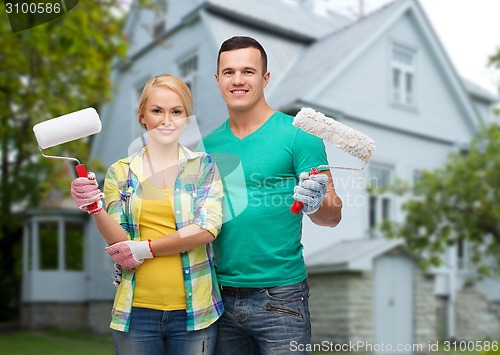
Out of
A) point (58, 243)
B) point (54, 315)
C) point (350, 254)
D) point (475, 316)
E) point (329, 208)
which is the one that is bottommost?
point (54, 315)

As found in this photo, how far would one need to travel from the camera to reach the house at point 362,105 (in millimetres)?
10898

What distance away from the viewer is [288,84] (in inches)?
447

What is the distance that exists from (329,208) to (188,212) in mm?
457

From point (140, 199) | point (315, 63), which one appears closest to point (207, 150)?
point (140, 199)

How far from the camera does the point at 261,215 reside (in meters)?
2.16

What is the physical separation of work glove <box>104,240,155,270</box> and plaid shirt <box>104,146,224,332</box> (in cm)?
6

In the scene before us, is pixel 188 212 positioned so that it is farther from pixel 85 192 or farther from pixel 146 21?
pixel 146 21

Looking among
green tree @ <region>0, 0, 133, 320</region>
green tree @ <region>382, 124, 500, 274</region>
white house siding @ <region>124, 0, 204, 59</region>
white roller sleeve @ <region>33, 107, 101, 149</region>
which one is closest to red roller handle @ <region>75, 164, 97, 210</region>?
white roller sleeve @ <region>33, 107, 101, 149</region>

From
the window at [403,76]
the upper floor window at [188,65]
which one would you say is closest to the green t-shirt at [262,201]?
the upper floor window at [188,65]

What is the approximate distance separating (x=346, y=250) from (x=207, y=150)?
9.18 m

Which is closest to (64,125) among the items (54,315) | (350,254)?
(350,254)

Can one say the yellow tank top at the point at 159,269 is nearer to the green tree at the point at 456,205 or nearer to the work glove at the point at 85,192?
the work glove at the point at 85,192

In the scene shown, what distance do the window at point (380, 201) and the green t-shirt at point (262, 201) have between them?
33.0 feet

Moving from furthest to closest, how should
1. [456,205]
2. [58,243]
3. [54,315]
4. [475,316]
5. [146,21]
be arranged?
[58,243]
[54,315]
[146,21]
[475,316]
[456,205]
